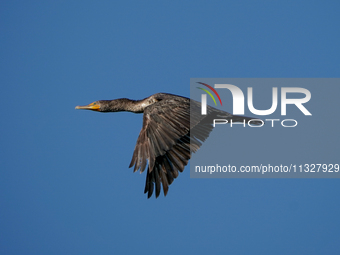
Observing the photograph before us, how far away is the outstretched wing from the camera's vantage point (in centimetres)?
1046

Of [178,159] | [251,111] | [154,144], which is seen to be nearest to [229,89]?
[251,111]

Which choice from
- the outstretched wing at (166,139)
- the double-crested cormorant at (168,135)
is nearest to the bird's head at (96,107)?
the double-crested cormorant at (168,135)

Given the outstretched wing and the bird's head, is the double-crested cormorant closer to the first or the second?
the outstretched wing

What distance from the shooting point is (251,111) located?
13.2 m

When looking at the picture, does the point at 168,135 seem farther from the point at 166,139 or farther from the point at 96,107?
the point at 96,107

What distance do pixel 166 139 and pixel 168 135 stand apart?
0.12 meters

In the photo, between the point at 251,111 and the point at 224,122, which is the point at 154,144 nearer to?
the point at 224,122

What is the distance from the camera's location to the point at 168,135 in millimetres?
10633

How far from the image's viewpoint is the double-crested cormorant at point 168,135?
34.4ft

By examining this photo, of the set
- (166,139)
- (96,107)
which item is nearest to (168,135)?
(166,139)

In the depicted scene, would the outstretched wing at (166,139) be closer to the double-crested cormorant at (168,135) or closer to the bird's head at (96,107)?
the double-crested cormorant at (168,135)

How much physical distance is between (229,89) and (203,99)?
3.30ft

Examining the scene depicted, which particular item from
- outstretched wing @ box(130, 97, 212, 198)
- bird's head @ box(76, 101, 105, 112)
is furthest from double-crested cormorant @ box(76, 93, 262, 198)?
bird's head @ box(76, 101, 105, 112)

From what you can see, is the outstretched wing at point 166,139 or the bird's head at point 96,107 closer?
the outstretched wing at point 166,139
